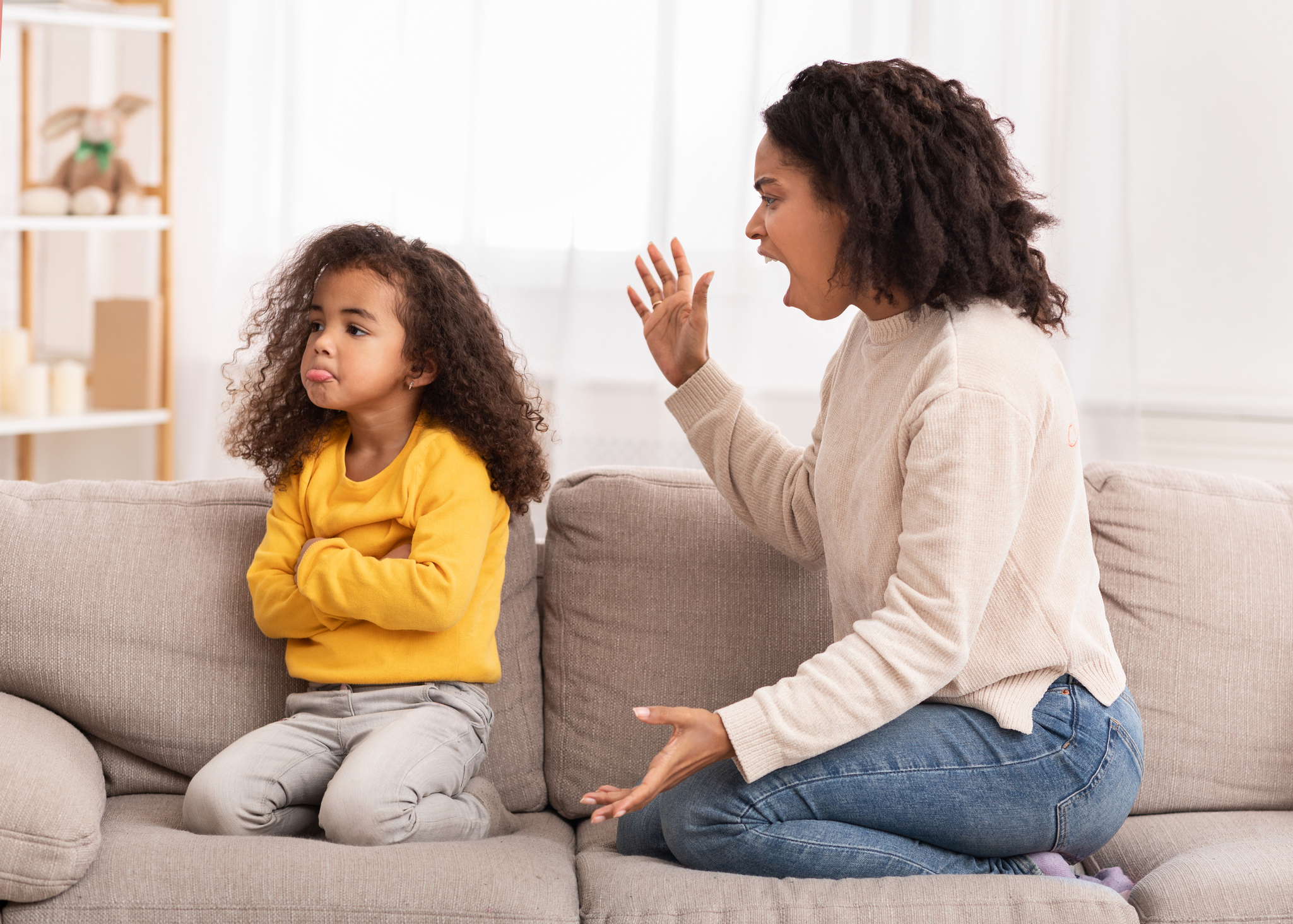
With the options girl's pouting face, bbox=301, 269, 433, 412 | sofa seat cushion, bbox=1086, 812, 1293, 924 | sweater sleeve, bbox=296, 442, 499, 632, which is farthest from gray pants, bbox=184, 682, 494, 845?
sofa seat cushion, bbox=1086, 812, 1293, 924

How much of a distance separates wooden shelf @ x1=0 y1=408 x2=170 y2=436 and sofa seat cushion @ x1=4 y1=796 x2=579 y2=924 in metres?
1.56

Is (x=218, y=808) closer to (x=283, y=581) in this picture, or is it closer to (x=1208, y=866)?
(x=283, y=581)

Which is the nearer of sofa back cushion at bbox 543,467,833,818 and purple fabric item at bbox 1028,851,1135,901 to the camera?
purple fabric item at bbox 1028,851,1135,901

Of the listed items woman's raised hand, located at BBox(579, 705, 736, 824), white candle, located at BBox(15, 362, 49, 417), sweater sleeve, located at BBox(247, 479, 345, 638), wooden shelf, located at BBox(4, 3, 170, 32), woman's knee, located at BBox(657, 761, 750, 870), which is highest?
wooden shelf, located at BBox(4, 3, 170, 32)

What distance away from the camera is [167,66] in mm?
2553

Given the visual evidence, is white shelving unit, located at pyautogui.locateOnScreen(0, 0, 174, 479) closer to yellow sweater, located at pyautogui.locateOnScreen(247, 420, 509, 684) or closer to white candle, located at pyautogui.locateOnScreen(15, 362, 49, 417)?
white candle, located at pyautogui.locateOnScreen(15, 362, 49, 417)

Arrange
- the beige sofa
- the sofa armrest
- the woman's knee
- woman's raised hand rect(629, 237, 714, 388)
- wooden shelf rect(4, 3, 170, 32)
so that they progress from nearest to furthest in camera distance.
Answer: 1. the sofa armrest
2. the woman's knee
3. the beige sofa
4. woman's raised hand rect(629, 237, 714, 388)
5. wooden shelf rect(4, 3, 170, 32)

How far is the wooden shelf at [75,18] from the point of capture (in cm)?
241

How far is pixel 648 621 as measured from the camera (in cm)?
158

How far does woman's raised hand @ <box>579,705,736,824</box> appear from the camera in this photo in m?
1.13

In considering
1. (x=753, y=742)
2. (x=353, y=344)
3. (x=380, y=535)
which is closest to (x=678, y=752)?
(x=753, y=742)

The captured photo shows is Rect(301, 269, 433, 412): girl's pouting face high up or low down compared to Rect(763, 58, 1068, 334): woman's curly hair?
down

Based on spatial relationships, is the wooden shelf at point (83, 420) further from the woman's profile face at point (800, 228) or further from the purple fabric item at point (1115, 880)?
the purple fabric item at point (1115, 880)

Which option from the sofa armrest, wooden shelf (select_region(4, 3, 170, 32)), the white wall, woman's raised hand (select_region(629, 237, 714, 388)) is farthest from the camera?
wooden shelf (select_region(4, 3, 170, 32))
